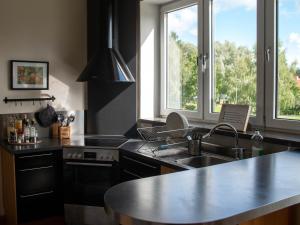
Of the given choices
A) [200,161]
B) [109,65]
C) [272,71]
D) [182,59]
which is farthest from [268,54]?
[109,65]

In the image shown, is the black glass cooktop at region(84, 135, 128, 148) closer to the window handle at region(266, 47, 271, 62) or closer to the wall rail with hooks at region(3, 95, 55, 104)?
the wall rail with hooks at region(3, 95, 55, 104)

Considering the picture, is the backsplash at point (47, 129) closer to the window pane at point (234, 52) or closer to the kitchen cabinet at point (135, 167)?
the kitchen cabinet at point (135, 167)

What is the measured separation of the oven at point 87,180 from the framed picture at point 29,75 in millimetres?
797

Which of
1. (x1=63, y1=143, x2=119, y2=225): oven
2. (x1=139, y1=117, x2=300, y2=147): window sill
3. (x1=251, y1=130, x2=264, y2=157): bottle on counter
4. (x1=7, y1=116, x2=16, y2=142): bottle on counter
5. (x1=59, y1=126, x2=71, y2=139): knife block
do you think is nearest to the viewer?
(x1=139, y1=117, x2=300, y2=147): window sill

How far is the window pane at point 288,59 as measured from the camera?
8.15ft

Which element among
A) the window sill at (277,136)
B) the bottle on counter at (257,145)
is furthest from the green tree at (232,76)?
the bottle on counter at (257,145)

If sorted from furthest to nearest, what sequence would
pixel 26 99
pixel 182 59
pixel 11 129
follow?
pixel 182 59
pixel 26 99
pixel 11 129

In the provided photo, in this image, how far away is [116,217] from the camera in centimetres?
117

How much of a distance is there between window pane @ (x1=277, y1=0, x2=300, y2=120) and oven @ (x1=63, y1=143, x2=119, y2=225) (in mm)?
1404

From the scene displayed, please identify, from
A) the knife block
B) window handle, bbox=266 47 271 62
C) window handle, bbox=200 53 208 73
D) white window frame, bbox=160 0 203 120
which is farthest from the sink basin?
the knife block

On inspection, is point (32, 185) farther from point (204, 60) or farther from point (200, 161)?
point (204, 60)

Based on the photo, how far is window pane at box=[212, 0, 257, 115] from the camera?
111 inches

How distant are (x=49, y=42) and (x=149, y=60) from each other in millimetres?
1058

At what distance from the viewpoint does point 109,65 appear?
328 cm
